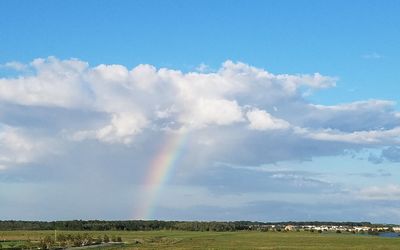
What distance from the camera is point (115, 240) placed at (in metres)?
130

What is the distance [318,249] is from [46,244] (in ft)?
145

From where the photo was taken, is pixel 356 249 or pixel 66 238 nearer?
pixel 356 249

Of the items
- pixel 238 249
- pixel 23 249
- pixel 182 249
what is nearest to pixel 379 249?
pixel 238 249

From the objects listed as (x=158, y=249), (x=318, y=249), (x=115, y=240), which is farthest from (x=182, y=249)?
(x=115, y=240)

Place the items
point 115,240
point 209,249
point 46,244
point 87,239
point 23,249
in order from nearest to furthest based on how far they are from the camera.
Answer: point 209,249
point 23,249
point 46,244
point 87,239
point 115,240

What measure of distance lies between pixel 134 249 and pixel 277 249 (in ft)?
67.6

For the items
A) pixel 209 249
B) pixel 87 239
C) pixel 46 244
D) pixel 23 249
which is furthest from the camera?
pixel 87 239

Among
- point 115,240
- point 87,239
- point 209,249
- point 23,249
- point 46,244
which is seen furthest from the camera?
point 115,240

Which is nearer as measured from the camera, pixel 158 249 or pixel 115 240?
pixel 158 249

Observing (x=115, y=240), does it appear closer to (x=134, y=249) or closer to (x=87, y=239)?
(x=87, y=239)

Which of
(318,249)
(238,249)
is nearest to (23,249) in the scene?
(238,249)

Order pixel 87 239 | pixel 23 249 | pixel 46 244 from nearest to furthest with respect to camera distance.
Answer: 1. pixel 23 249
2. pixel 46 244
3. pixel 87 239

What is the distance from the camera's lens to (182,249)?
86.6m

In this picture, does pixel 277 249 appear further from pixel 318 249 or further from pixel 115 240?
pixel 115 240
